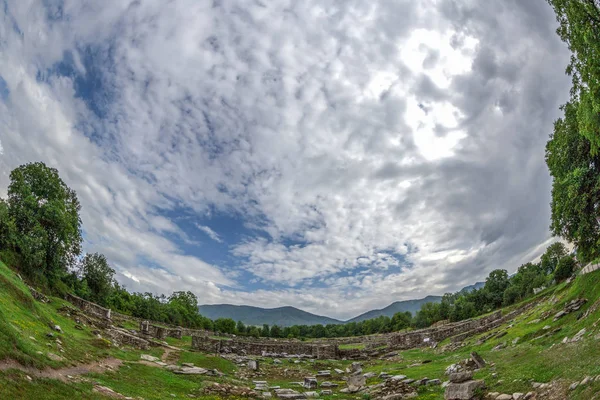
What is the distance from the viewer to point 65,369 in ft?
63.6

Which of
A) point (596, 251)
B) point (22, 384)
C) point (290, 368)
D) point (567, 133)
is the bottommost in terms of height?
point (290, 368)

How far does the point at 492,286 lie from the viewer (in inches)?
4296

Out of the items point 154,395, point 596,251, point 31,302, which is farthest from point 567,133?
point 31,302

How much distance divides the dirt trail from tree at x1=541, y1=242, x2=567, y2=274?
127m

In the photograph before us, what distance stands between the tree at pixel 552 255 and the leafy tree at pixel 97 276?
131662mm

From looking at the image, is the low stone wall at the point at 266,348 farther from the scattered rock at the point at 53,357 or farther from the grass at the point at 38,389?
the grass at the point at 38,389

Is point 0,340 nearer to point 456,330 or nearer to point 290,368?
point 290,368

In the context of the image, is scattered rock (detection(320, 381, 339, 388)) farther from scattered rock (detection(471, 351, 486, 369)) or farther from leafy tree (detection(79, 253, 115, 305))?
leafy tree (detection(79, 253, 115, 305))

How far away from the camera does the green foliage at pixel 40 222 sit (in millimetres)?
46875

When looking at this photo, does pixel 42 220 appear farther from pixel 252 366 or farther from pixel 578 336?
pixel 578 336

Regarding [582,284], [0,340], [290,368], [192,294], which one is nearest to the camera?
[0,340]

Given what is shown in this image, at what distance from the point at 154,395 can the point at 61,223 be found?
44820 millimetres

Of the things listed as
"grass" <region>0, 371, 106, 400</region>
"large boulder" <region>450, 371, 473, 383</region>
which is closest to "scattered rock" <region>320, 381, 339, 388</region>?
"large boulder" <region>450, 371, 473, 383</region>

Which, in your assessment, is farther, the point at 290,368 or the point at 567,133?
the point at 290,368
